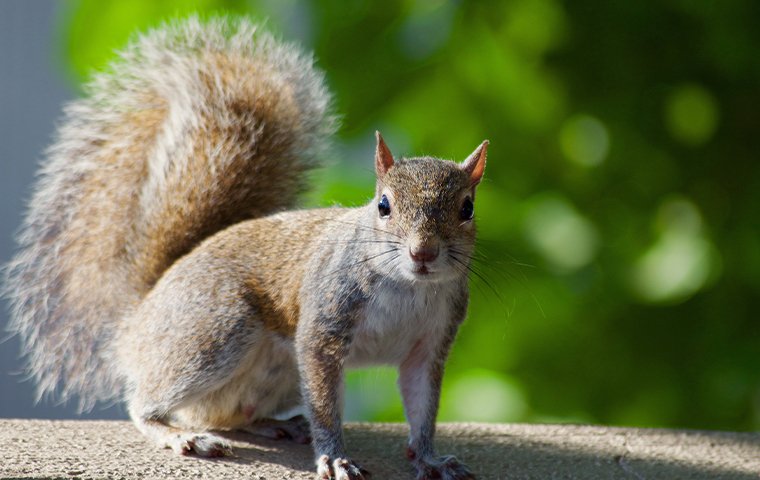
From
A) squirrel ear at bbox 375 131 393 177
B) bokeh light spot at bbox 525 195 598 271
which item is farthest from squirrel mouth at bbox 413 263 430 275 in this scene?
bokeh light spot at bbox 525 195 598 271

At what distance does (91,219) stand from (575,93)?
3.66 ft

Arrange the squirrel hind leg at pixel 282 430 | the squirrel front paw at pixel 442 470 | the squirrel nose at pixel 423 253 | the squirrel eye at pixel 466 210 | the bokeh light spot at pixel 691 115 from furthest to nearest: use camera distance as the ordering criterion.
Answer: the bokeh light spot at pixel 691 115, the squirrel hind leg at pixel 282 430, the squirrel front paw at pixel 442 470, the squirrel eye at pixel 466 210, the squirrel nose at pixel 423 253

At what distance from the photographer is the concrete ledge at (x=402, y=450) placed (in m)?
1.85

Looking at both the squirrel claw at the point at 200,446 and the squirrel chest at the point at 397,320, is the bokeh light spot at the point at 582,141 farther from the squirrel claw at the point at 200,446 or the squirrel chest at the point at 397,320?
the squirrel claw at the point at 200,446

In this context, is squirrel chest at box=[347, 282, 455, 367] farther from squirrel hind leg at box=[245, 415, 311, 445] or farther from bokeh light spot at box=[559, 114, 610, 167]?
bokeh light spot at box=[559, 114, 610, 167]

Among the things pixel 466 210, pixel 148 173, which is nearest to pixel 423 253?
pixel 466 210

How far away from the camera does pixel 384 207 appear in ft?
6.10

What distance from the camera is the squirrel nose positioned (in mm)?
1721

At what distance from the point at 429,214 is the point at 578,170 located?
2.54 feet

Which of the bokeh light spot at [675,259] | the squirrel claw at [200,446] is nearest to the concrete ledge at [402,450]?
the squirrel claw at [200,446]

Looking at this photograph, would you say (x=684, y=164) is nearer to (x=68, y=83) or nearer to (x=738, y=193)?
(x=738, y=193)

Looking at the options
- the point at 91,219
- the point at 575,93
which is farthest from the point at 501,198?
the point at 91,219

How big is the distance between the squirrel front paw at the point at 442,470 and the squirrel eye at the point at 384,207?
18.6 inches

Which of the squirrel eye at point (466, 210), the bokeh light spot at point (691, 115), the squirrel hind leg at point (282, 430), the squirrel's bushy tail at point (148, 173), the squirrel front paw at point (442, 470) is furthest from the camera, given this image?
the bokeh light spot at point (691, 115)
